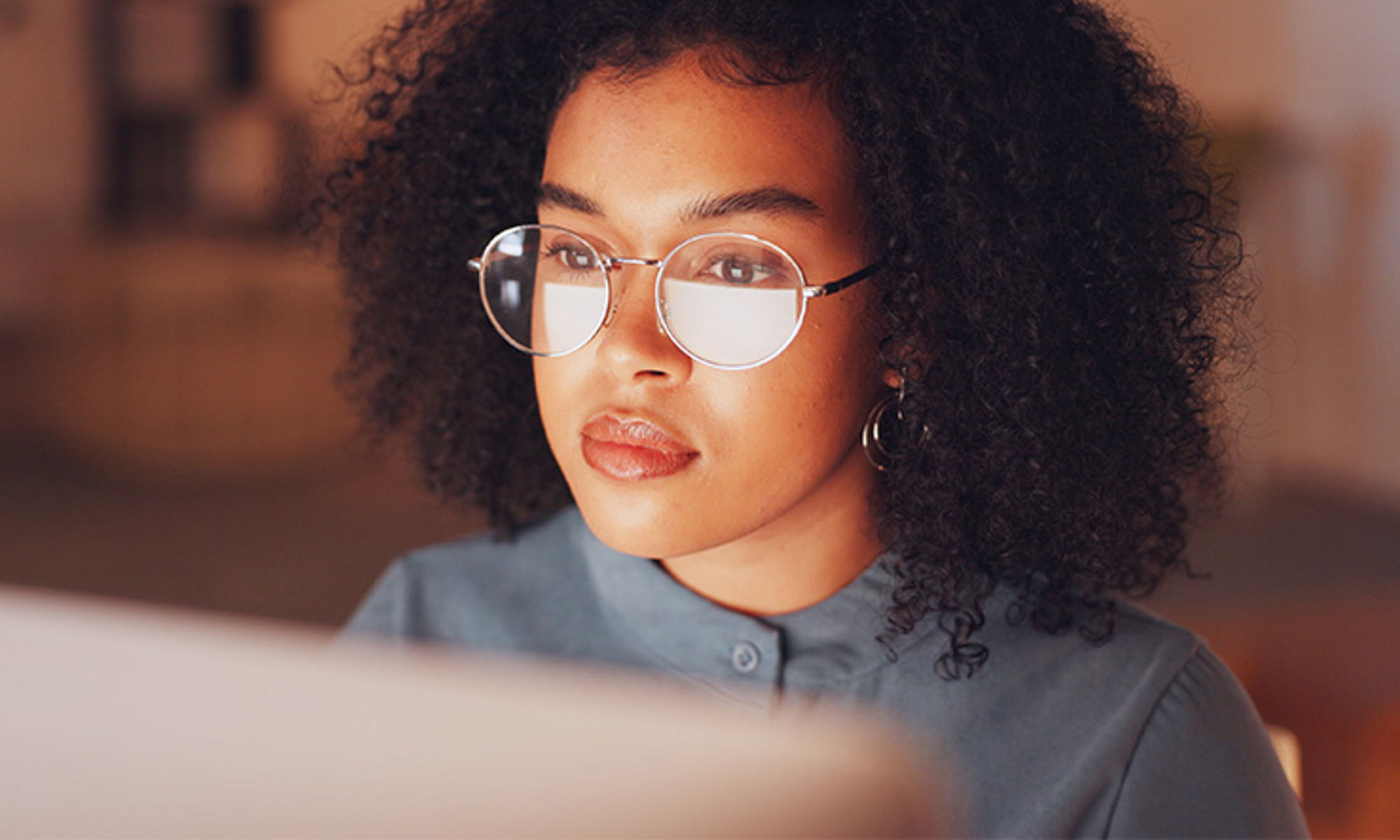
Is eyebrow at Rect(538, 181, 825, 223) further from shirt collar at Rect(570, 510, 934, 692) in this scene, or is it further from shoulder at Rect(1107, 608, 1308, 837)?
shoulder at Rect(1107, 608, 1308, 837)

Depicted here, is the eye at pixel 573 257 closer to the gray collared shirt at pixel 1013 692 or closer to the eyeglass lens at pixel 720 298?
the eyeglass lens at pixel 720 298

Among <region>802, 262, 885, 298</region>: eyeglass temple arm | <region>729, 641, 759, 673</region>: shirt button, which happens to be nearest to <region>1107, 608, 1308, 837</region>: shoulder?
<region>729, 641, 759, 673</region>: shirt button

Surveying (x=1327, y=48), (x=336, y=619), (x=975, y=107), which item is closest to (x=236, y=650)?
(x=975, y=107)

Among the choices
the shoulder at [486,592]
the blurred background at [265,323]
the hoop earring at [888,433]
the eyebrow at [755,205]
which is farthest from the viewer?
the blurred background at [265,323]

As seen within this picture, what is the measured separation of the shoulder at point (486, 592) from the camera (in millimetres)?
1369

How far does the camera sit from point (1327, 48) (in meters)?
5.09

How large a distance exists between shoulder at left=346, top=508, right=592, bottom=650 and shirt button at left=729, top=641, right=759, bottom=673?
0.20 m

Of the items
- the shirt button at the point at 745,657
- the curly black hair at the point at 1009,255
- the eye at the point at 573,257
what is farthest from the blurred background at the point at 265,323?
the eye at the point at 573,257

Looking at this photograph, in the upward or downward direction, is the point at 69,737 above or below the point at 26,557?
above

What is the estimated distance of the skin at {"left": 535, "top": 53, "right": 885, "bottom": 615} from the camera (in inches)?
41.7

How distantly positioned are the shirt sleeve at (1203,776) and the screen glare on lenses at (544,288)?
57cm

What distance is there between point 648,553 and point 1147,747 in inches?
17.2

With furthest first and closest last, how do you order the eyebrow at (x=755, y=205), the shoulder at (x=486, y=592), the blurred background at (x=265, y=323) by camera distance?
the blurred background at (x=265, y=323)
the shoulder at (x=486, y=592)
the eyebrow at (x=755, y=205)

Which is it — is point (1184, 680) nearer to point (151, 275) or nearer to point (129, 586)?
point (129, 586)
